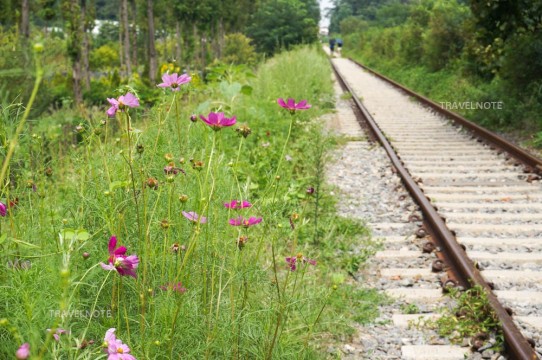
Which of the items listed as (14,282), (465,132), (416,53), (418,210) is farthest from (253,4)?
(14,282)

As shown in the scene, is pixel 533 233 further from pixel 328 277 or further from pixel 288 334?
pixel 288 334

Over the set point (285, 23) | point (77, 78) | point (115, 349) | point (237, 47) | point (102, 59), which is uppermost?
point (115, 349)

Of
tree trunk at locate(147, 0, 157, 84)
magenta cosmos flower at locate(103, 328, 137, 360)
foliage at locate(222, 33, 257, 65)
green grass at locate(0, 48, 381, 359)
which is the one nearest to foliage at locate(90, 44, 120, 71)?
foliage at locate(222, 33, 257, 65)

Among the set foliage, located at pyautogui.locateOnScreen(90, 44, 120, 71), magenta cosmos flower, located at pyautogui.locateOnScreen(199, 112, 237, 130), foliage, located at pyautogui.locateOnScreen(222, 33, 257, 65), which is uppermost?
magenta cosmos flower, located at pyautogui.locateOnScreen(199, 112, 237, 130)

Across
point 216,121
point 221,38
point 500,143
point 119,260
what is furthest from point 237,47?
point 119,260

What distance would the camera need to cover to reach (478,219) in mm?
5145

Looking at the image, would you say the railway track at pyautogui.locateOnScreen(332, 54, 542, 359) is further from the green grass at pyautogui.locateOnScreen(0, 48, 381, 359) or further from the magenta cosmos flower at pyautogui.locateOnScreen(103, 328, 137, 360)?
the magenta cosmos flower at pyautogui.locateOnScreen(103, 328, 137, 360)

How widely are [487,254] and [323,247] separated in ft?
4.12

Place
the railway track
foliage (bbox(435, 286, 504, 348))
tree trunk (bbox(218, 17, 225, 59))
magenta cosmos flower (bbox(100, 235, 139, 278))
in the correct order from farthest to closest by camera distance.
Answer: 1. tree trunk (bbox(218, 17, 225, 59))
2. the railway track
3. foliage (bbox(435, 286, 504, 348))
4. magenta cosmos flower (bbox(100, 235, 139, 278))

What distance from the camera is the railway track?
140 inches

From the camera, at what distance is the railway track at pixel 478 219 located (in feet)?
11.7

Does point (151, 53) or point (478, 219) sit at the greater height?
point (478, 219)

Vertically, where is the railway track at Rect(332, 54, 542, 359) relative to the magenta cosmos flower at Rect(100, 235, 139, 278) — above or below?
below

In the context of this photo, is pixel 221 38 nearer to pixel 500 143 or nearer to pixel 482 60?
pixel 482 60
